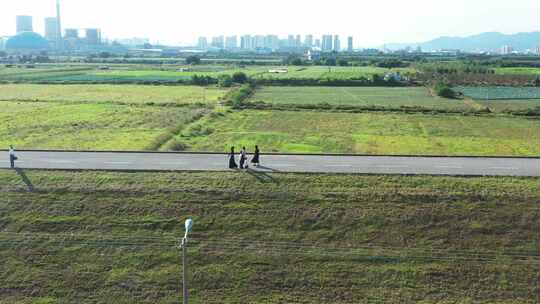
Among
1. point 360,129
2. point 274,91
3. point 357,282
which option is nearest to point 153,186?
point 357,282

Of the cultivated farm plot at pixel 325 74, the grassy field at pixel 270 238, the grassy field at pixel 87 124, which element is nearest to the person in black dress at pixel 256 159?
the grassy field at pixel 270 238

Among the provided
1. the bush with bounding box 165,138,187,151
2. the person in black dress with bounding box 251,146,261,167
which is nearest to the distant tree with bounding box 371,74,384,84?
the bush with bounding box 165,138,187,151

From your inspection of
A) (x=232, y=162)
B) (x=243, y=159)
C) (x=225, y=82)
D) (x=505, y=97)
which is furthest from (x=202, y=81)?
(x=243, y=159)

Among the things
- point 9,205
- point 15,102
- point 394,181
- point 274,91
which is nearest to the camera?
point 9,205

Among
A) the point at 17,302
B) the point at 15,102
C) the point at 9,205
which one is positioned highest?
the point at 15,102

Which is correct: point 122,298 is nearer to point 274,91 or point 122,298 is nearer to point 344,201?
point 344,201

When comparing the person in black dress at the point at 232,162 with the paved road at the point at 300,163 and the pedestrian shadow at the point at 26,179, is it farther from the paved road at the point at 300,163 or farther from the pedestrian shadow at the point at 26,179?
the pedestrian shadow at the point at 26,179
